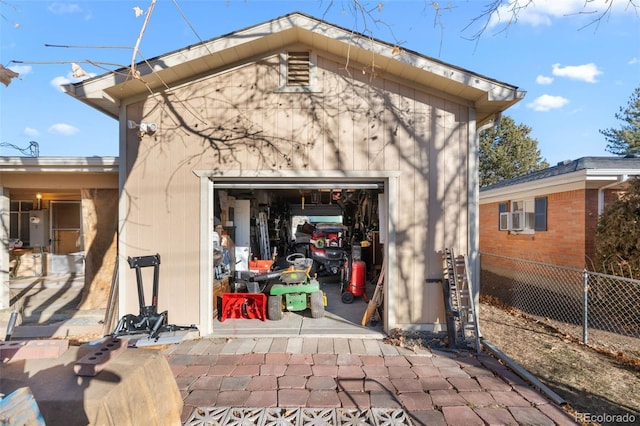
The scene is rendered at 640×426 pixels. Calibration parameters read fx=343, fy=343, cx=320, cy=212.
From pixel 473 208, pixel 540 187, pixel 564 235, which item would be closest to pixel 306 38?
pixel 473 208

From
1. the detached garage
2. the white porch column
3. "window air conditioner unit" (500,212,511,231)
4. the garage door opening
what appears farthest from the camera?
"window air conditioner unit" (500,212,511,231)

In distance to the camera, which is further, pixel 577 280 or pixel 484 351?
pixel 577 280

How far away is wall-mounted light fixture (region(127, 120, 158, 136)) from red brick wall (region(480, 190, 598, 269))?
28.2 ft

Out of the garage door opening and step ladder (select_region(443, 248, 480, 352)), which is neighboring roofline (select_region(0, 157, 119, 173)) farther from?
step ladder (select_region(443, 248, 480, 352))

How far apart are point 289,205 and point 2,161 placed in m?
10.1

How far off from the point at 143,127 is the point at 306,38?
109 inches

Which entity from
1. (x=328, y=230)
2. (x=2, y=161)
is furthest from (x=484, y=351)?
(x=2, y=161)

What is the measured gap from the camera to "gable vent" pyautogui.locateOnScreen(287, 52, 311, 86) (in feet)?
17.4

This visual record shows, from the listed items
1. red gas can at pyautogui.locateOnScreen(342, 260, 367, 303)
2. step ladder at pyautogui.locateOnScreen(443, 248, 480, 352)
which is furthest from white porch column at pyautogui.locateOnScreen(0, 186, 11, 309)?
step ladder at pyautogui.locateOnScreen(443, 248, 480, 352)

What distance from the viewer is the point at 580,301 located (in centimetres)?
709

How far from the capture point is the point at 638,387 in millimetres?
3641

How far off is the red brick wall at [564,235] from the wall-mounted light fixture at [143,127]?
8585 millimetres

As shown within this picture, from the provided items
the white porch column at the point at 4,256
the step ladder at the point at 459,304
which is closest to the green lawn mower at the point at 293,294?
the step ladder at the point at 459,304

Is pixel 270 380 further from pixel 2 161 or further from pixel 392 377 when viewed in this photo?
pixel 2 161
